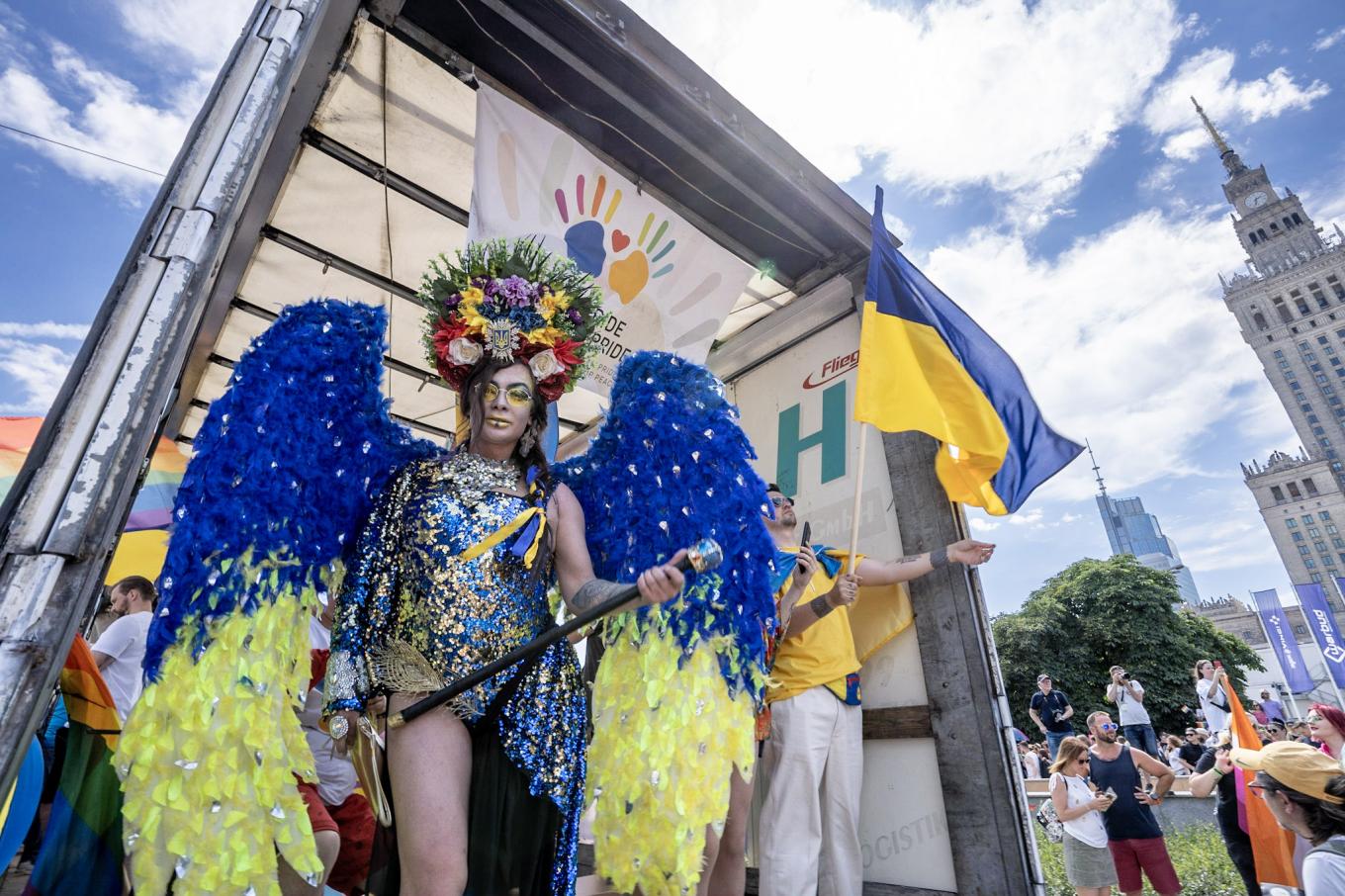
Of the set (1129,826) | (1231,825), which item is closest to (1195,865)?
(1231,825)

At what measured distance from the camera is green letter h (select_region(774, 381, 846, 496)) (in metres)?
4.11

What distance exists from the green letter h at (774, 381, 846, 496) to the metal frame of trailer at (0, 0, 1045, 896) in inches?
13.6

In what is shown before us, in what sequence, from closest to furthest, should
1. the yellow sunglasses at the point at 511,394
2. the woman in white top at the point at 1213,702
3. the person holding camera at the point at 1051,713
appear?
1. the yellow sunglasses at the point at 511,394
2. the woman in white top at the point at 1213,702
3. the person holding camera at the point at 1051,713

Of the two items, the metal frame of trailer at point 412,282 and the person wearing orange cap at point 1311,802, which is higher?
the metal frame of trailer at point 412,282

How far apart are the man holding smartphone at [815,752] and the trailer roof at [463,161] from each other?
2.17m

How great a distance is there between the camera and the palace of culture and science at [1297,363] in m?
69.4

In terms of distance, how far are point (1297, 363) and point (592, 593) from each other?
99180 millimetres

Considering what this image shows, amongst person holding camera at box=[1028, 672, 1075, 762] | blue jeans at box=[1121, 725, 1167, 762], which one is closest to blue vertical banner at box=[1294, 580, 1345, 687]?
blue jeans at box=[1121, 725, 1167, 762]

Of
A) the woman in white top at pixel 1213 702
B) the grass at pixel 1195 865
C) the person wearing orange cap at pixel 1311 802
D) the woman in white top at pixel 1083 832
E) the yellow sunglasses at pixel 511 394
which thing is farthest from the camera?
the woman in white top at pixel 1213 702

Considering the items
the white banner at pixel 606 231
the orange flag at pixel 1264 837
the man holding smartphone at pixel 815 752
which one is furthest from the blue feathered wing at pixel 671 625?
the orange flag at pixel 1264 837

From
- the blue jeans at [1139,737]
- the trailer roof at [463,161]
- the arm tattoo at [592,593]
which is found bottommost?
the arm tattoo at [592,593]

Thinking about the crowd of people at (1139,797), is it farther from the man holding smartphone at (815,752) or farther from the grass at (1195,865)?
the man holding smartphone at (815,752)

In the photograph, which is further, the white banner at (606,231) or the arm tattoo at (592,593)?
the white banner at (606,231)

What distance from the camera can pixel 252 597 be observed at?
65.1 inches
